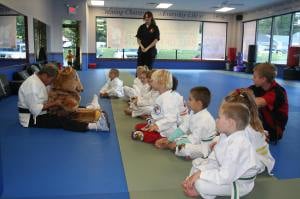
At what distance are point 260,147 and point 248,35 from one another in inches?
601

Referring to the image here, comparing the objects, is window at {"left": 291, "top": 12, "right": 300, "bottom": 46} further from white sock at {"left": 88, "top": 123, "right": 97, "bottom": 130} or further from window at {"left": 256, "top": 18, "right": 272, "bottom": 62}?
white sock at {"left": 88, "top": 123, "right": 97, "bottom": 130}

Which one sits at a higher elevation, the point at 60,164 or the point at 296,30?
the point at 296,30

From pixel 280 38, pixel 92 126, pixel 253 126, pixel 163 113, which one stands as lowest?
pixel 92 126

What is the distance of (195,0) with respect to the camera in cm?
1298

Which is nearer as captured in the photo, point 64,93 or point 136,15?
point 64,93

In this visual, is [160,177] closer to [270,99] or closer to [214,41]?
[270,99]

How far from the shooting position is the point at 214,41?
687 inches

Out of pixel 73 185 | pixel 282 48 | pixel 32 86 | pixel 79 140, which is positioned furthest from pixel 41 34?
pixel 282 48

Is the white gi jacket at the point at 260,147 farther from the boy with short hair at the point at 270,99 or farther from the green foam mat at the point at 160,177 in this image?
the boy with short hair at the point at 270,99

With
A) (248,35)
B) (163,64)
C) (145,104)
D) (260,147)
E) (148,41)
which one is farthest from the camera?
(163,64)

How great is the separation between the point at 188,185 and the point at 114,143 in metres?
1.39

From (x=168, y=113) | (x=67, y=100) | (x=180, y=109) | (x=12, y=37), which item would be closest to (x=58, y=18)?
(x=12, y=37)

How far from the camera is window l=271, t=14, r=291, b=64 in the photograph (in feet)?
43.7

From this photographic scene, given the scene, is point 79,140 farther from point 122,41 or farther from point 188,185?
point 122,41
